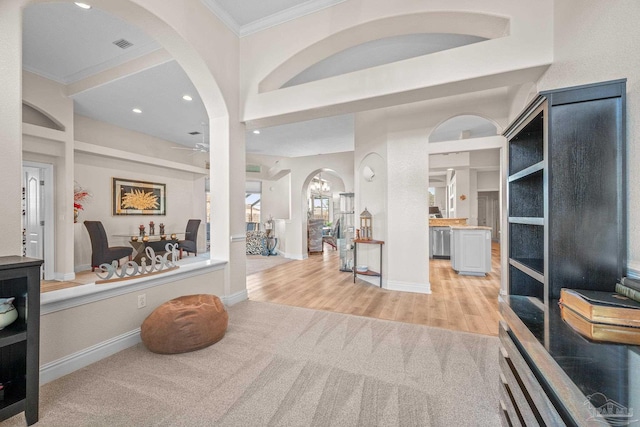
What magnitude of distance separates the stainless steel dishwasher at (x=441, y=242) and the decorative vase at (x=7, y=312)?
761cm

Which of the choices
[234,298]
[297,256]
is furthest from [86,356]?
[297,256]

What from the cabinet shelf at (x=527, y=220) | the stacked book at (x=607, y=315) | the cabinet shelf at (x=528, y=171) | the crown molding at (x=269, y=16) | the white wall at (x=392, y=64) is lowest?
the stacked book at (x=607, y=315)

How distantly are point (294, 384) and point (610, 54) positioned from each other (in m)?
2.72

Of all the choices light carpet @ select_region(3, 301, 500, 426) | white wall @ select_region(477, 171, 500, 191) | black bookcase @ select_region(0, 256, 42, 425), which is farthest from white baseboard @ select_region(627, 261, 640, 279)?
white wall @ select_region(477, 171, 500, 191)

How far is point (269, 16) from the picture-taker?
329 cm

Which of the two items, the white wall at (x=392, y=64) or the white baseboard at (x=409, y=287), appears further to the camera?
the white baseboard at (x=409, y=287)

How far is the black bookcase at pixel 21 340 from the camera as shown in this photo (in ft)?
4.67

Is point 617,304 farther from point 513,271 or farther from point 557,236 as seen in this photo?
point 513,271

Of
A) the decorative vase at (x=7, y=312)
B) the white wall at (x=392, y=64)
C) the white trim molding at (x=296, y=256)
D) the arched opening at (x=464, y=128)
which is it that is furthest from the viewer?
the white trim molding at (x=296, y=256)

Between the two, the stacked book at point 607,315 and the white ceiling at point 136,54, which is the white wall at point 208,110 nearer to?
the white ceiling at point 136,54

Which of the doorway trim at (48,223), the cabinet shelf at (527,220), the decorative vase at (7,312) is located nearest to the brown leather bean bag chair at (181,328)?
the decorative vase at (7,312)

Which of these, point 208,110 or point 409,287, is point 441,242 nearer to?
point 409,287

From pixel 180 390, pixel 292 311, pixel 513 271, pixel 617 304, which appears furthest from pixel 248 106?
pixel 617 304

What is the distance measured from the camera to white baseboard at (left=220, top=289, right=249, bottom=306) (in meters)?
3.36
